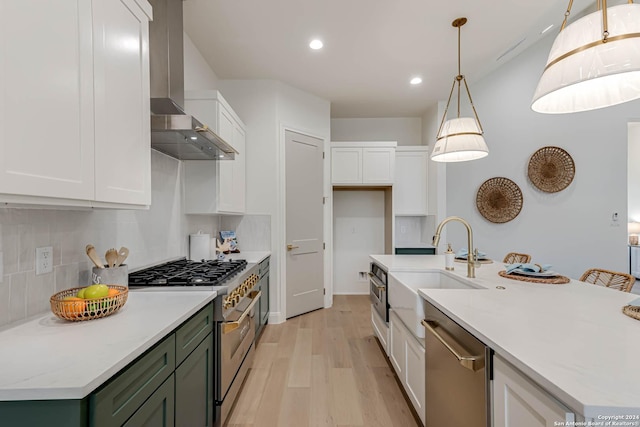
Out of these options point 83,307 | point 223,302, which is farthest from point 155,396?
point 223,302

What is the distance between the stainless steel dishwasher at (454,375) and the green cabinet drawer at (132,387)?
45.6 inches

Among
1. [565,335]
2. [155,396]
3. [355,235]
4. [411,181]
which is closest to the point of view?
[565,335]

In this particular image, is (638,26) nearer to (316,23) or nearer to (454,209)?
(316,23)

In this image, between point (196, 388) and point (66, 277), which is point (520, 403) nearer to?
point (196, 388)

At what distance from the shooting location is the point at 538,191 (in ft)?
12.3

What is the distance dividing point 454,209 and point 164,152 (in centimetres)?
403

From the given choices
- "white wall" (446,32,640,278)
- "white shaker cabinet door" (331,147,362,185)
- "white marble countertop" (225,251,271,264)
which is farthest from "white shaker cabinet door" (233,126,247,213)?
"white wall" (446,32,640,278)

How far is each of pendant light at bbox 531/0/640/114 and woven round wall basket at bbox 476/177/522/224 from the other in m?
2.98

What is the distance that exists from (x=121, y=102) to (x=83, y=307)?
0.89 metres

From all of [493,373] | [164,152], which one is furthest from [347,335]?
[164,152]

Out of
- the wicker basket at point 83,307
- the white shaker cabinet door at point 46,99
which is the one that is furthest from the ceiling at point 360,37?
the wicker basket at point 83,307

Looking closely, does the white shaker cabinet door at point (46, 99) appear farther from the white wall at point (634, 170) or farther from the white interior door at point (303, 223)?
the white wall at point (634, 170)

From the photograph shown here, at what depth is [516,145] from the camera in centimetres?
395

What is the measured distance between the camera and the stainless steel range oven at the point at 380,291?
8.00 ft
